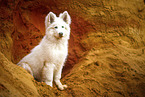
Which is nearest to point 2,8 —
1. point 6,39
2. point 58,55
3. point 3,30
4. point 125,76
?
point 3,30

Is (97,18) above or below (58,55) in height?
above

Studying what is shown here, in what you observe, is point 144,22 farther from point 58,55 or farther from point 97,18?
point 58,55

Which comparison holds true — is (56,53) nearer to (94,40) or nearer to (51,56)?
(51,56)

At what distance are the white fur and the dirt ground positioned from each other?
605 mm

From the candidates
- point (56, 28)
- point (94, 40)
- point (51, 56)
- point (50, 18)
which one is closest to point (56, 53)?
point (51, 56)

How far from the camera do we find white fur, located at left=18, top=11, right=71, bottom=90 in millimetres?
4441

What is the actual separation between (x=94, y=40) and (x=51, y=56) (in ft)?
9.78

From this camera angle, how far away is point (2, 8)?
17.0ft

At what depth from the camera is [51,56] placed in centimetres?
446

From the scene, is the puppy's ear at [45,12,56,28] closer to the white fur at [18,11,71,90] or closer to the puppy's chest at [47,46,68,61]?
the white fur at [18,11,71,90]

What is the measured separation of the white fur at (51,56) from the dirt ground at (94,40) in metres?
0.60

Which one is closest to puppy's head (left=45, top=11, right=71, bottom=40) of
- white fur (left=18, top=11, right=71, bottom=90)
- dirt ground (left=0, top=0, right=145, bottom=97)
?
white fur (left=18, top=11, right=71, bottom=90)

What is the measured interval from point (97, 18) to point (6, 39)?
4126mm

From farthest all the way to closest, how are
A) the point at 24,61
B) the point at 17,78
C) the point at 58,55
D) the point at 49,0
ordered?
1. the point at 49,0
2. the point at 24,61
3. the point at 58,55
4. the point at 17,78
